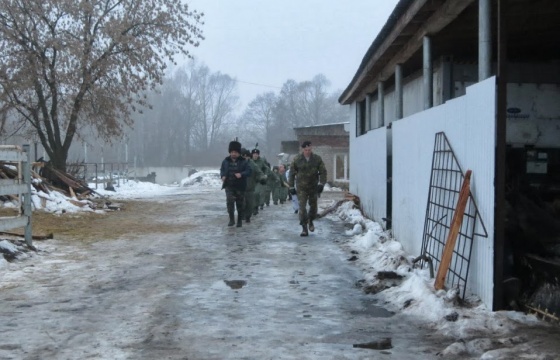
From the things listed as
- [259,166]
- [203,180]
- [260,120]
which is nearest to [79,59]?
[259,166]

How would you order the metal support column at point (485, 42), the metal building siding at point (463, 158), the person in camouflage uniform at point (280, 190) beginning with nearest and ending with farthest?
the metal building siding at point (463, 158), the metal support column at point (485, 42), the person in camouflage uniform at point (280, 190)

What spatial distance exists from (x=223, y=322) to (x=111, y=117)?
19651mm

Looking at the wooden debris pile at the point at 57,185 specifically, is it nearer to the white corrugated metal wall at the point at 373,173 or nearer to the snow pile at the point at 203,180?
the white corrugated metal wall at the point at 373,173

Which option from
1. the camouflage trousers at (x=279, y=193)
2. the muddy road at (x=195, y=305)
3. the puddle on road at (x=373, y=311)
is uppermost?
the camouflage trousers at (x=279, y=193)

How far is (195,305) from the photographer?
19.0 feet

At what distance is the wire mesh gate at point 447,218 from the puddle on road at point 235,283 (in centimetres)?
214

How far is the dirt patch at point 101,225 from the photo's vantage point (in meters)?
11.6

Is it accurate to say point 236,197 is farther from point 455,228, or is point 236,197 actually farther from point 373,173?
point 455,228

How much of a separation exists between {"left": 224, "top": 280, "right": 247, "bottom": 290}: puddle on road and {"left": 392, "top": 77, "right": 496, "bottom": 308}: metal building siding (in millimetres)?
2524

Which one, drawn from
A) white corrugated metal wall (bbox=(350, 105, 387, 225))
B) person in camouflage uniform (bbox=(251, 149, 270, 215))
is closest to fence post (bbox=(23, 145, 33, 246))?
white corrugated metal wall (bbox=(350, 105, 387, 225))

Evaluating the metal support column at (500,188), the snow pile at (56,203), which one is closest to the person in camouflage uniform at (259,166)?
the snow pile at (56,203)

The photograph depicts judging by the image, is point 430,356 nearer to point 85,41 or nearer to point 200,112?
point 85,41

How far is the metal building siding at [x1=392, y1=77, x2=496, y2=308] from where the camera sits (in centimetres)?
506

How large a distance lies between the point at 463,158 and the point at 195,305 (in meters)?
3.12
